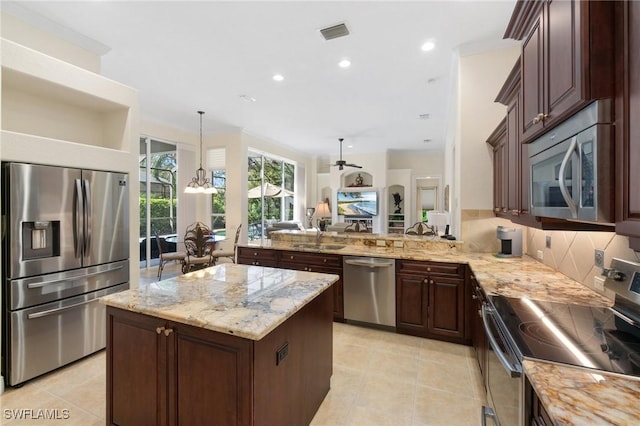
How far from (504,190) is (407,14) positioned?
1.93 m

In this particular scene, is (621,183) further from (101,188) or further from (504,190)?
(101,188)

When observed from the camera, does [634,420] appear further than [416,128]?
No

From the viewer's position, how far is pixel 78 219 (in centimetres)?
268

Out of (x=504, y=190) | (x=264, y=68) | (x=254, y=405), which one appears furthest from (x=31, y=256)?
(x=504, y=190)

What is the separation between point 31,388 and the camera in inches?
92.0

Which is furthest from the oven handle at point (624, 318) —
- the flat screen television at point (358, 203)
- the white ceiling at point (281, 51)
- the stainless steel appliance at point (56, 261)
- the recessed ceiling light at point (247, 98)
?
the flat screen television at point (358, 203)

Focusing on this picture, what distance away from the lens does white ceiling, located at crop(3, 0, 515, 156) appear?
8.74 feet

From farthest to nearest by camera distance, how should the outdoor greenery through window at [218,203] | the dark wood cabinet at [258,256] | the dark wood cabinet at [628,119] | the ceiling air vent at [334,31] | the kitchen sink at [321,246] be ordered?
the outdoor greenery through window at [218,203], the dark wood cabinet at [258,256], the kitchen sink at [321,246], the ceiling air vent at [334,31], the dark wood cabinet at [628,119]

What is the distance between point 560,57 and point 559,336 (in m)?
1.29

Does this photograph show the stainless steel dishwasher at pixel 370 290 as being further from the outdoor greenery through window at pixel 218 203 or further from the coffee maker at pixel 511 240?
the outdoor greenery through window at pixel 218 203

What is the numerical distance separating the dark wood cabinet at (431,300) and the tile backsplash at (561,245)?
A: 24.2 inches

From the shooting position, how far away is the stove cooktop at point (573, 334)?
110cm

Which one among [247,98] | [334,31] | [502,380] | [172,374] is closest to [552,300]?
[502,380]

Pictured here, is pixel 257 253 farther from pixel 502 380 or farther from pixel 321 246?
pixel 502 380
